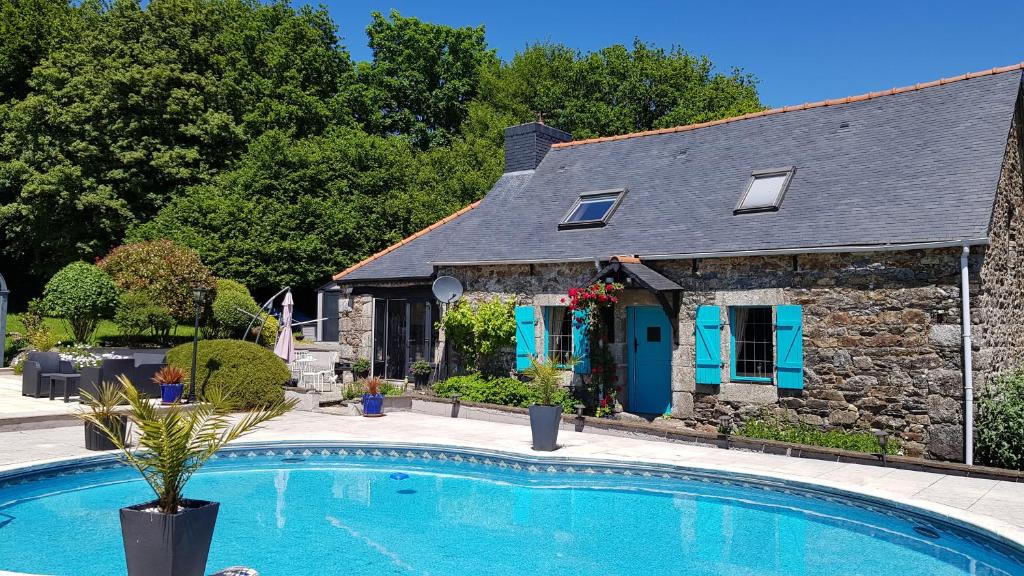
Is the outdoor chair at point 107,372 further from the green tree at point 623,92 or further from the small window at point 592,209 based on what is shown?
the green tree at point 623,92

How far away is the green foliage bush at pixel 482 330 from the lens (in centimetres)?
1434

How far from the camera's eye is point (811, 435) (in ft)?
34.7

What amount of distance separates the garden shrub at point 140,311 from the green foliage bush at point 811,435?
17199 mm

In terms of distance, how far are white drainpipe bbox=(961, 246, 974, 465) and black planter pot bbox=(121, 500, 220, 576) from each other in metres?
9.42

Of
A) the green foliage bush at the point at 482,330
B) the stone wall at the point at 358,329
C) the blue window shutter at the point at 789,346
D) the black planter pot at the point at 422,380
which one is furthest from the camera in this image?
the stone wall at the point at 358,329

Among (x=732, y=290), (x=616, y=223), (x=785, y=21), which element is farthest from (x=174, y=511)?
(x=785, y=21)

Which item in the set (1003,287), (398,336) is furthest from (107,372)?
(1003,287)

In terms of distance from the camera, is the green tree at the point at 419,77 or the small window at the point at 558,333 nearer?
the small window at the point at 558,333

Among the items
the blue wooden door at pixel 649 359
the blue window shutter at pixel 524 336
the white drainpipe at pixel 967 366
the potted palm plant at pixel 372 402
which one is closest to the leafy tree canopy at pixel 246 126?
the potted palm plant at pixel 372 402

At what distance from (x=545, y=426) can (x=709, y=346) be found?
137 inches

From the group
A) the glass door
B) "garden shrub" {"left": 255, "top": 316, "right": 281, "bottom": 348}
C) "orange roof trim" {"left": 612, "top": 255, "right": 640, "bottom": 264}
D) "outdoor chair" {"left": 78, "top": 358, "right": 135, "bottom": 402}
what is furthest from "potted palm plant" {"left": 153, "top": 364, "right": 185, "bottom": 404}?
"garden shrub" {"left": 255, "top": 316, "right": 281, "bottom": 348}

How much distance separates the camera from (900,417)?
33.7 ft

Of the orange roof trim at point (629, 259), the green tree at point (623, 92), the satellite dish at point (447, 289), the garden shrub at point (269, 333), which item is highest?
the green tree at point (623, 92)

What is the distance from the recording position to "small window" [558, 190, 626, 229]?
14.5 metres
